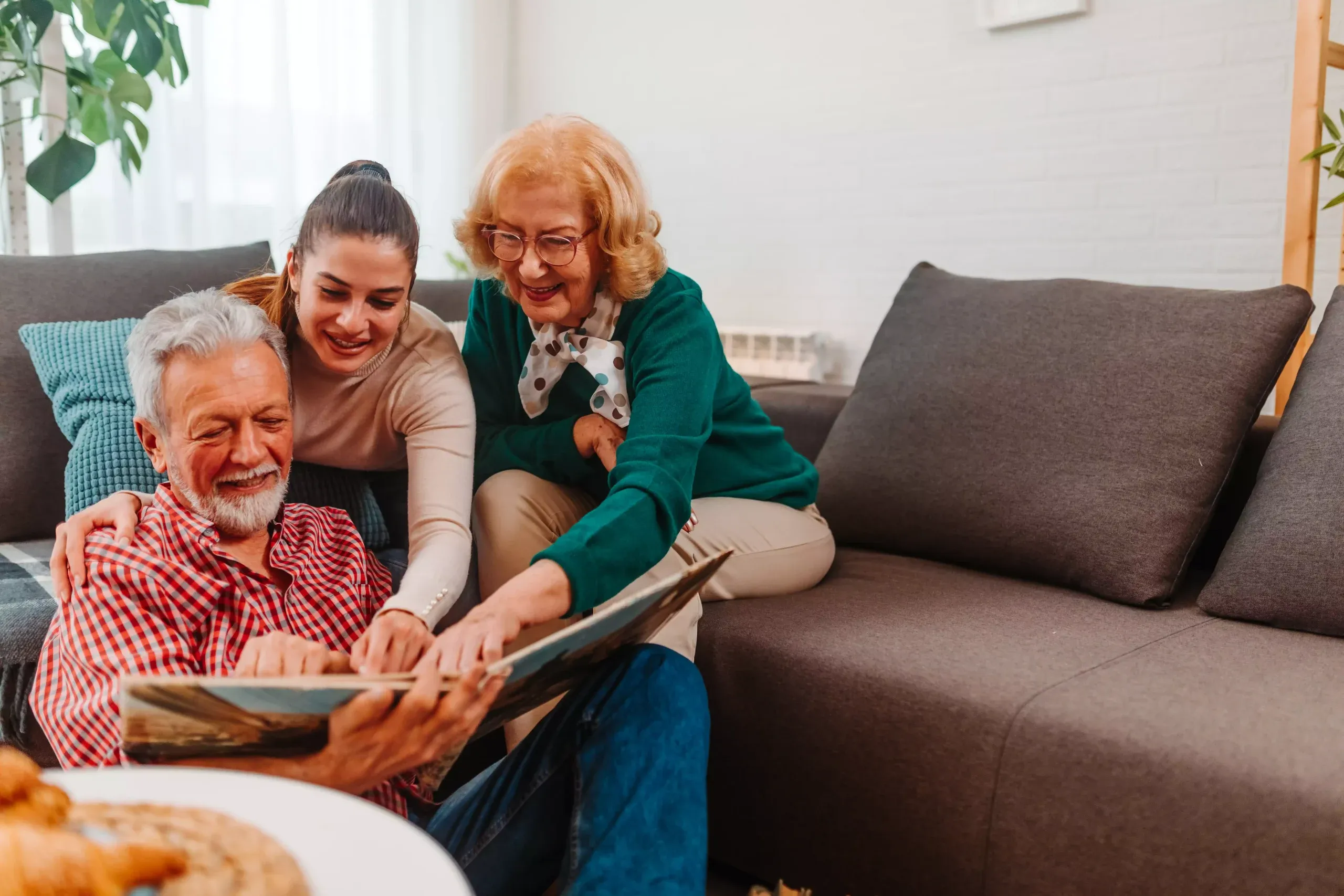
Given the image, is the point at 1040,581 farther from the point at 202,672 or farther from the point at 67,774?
the point at 67,774

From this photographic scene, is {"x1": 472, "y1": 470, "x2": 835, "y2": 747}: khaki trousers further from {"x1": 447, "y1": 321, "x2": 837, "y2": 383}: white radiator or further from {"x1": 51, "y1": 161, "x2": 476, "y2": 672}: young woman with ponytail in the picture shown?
{"x1": 447, "y1": 321, "x2": 837, "y2": 383}: white radiator

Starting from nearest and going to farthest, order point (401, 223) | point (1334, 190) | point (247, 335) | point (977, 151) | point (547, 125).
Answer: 1. point (247, 335)
2. point (401, 223)
3. point (547, 125)
4. point (1334, 190)
5. point (977, 151)

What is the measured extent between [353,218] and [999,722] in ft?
3.10

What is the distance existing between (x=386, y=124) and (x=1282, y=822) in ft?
11.3

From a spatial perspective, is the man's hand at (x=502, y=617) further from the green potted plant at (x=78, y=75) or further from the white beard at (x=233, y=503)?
the green potted plant at (x=78, y=75)

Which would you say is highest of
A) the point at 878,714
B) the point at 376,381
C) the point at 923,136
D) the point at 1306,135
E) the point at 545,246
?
the point at 923,136

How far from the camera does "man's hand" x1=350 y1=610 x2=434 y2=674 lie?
1.05 meters

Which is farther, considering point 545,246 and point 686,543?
point 686,543

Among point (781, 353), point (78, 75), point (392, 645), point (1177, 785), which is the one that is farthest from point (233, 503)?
point (781, 353)

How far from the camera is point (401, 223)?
137 cm

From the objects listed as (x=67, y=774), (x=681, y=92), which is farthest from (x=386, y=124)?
(x=67, y=774)

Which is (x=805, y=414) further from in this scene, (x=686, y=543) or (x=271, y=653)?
(x=271, y=653)

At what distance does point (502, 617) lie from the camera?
1.07m

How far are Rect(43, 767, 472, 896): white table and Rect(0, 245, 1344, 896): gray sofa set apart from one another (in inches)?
30.2
